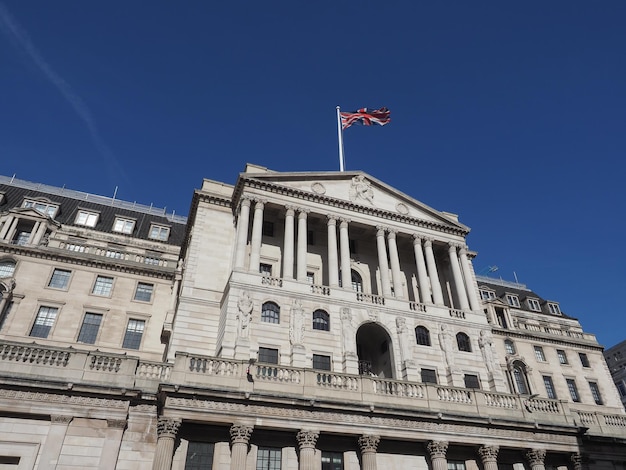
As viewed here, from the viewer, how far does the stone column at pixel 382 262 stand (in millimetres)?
35938

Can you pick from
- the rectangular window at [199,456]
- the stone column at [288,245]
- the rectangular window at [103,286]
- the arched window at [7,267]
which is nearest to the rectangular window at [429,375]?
the stone column at [288,245]

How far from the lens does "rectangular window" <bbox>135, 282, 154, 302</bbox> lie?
4128 cm

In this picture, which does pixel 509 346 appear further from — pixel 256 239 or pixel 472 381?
pixel 256 239

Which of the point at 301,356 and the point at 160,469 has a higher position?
the point at 301,356

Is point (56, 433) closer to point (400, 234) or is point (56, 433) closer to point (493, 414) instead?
point (493, 414)

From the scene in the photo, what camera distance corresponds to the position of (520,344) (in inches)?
1929

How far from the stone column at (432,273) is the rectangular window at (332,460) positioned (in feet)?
53.7

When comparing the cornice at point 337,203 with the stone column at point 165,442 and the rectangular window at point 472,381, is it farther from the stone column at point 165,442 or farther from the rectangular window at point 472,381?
the stone column at point 165,442

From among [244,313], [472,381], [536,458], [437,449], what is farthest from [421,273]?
[244,313]

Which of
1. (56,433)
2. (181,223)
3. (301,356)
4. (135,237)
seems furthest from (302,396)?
(181,223)

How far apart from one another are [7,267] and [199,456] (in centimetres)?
2792

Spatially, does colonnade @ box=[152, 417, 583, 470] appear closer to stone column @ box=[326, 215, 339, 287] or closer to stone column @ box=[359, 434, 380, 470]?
stone column @ box=[359, 434, 380, 470]

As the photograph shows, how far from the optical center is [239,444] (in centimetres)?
2192

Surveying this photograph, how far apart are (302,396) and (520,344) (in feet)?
113
